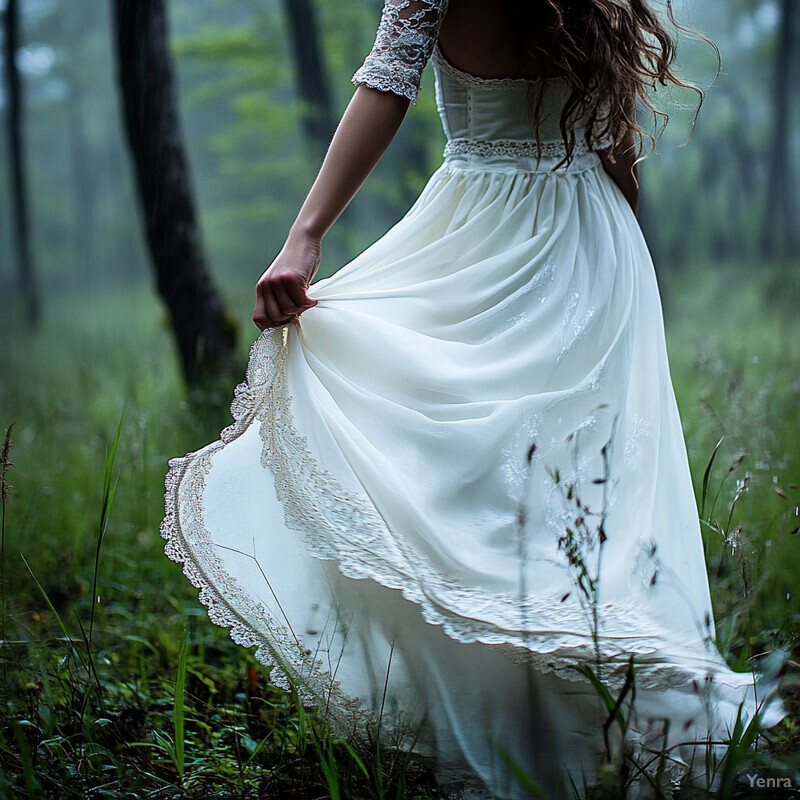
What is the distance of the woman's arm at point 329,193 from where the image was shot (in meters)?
1.36

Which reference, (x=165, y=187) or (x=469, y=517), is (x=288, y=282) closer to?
(x=469, y=517)

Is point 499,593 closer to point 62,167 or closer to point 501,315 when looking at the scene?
point 501,315

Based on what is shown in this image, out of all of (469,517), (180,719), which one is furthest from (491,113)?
(180,719)

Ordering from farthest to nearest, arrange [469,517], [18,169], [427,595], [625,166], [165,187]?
[18,169]
[165,187]
[625,166]
[469,517]
[427,595]

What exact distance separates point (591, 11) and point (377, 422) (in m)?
0.86

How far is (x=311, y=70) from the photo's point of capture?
7.49m

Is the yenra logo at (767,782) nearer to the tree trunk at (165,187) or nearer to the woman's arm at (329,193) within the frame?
the woman's arm at (329,193)

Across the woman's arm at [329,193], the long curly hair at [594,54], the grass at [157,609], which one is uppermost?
the long curly hair at [594,54]

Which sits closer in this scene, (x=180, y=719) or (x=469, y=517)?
(x=469, y=517)

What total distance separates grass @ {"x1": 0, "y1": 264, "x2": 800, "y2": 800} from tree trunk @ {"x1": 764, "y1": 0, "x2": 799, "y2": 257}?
8.88 m

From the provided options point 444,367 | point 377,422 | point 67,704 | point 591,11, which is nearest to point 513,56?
point 591,11

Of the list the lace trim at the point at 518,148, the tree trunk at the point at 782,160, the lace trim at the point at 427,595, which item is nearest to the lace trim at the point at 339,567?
the lace trim at the point at 427,595

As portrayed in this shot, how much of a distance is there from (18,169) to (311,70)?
12.5ft

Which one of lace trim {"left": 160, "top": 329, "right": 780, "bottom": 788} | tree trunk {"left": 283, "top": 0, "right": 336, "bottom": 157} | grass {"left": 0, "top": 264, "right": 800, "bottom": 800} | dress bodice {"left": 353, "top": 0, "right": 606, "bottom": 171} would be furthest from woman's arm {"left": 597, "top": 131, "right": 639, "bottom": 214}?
tree trunk {"left": 283, "top": 0, "right": 336, "bottom": 157}
